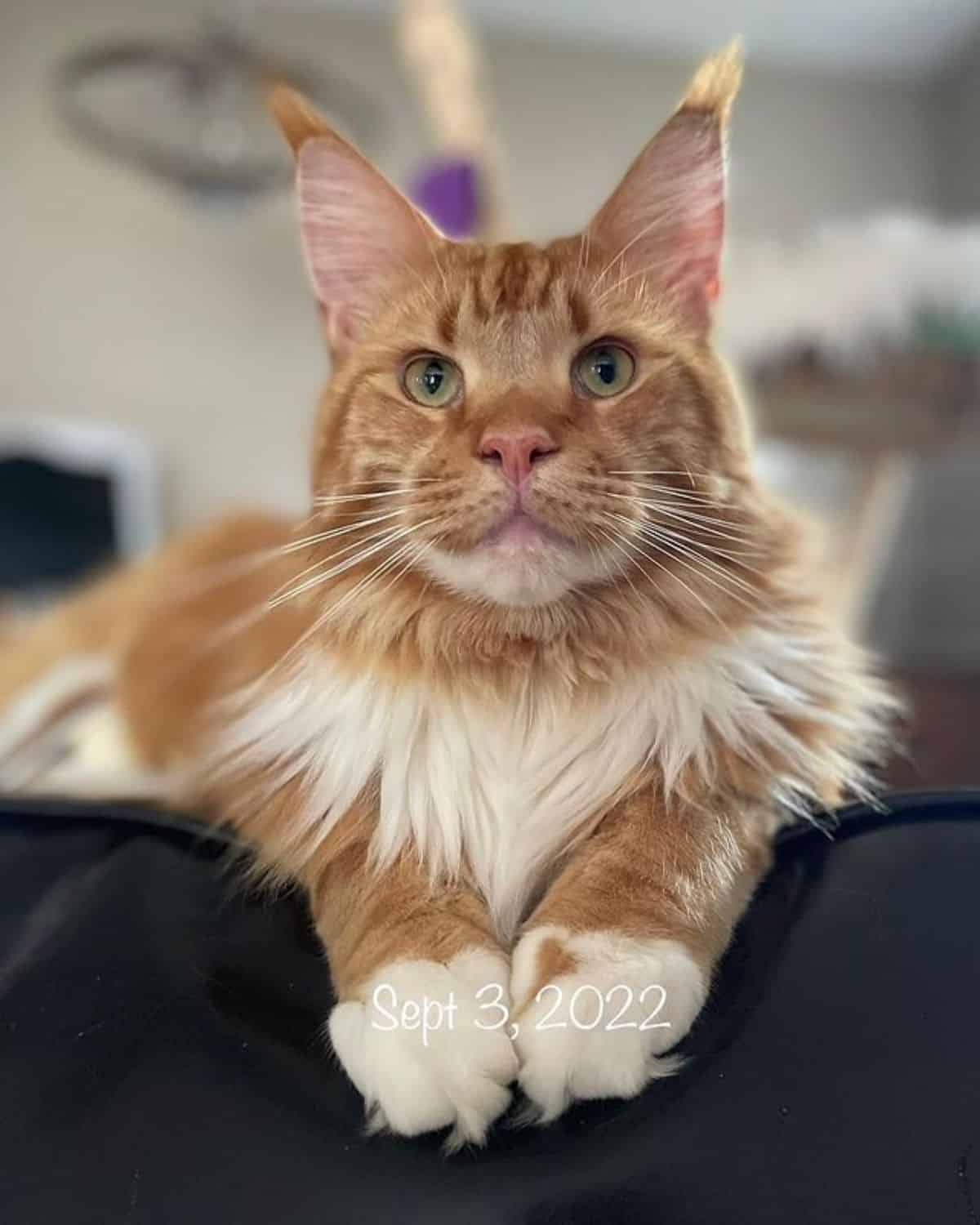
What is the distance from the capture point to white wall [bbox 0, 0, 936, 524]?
379 cm

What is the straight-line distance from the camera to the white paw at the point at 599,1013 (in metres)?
0.63

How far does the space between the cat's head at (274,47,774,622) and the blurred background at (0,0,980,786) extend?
956 millimetres

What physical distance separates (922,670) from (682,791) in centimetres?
151

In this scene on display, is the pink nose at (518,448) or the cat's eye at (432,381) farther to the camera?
the cat's eye at (432,381)

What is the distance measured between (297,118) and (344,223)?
0.35 ft

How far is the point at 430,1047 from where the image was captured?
65 centimetres

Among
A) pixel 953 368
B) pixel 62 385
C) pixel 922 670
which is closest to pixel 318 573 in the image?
pixel 953 368

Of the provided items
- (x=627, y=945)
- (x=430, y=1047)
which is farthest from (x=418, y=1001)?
(x=627, y=945)

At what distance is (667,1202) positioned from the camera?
1.84 ft

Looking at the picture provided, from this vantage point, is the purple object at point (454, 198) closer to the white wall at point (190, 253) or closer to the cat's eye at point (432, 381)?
the white wall at point (190, 253)

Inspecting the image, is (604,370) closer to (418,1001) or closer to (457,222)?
(418,1001)

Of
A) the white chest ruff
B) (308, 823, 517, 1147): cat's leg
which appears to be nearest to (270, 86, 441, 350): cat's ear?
the white chest ruff

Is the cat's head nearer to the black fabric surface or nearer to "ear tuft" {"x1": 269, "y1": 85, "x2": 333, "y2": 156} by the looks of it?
"ear tuft" {"x1": 269, "y1": 85, "x2": 333, "y2": 156}

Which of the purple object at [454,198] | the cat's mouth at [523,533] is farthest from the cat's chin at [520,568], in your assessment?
the purple object at [454,198]
